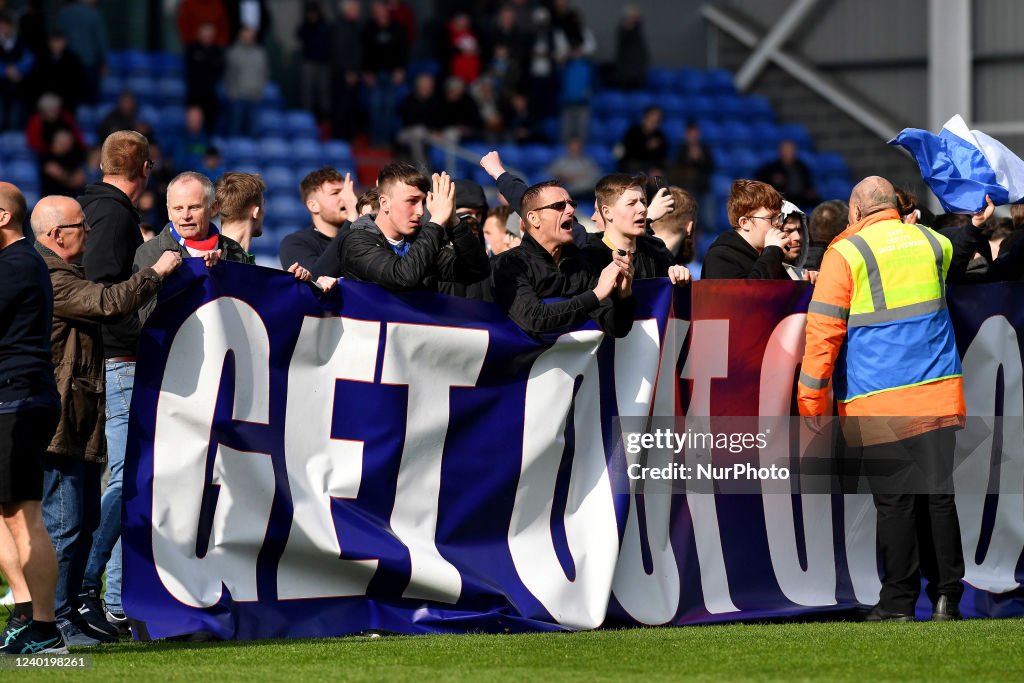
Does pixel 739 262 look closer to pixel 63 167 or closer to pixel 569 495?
pixel 569 495

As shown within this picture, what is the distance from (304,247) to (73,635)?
8.28 feet

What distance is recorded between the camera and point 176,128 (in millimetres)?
17516

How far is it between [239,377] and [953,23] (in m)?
17.3

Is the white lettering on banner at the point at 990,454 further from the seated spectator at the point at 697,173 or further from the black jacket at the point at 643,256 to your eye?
the seated spectator at the point at 697,173

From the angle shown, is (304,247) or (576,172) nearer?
(304,247)

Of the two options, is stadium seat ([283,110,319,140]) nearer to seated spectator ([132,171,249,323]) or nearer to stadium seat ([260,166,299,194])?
stadium seat ([260,166,299,194])

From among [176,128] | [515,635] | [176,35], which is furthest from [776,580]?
[176,35]

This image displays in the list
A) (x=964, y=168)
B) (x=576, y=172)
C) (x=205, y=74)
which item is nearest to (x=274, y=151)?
(x=205, y=74)

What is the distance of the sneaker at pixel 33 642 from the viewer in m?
5.76

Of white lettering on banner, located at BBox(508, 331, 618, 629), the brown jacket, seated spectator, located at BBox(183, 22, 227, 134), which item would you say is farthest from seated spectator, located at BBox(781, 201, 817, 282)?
seated spectator, located at BBox(183, 22, 227, 134)

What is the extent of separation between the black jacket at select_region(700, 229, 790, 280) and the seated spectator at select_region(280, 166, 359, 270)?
186 centimetres

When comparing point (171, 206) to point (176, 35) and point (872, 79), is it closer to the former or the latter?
point (176, 35)

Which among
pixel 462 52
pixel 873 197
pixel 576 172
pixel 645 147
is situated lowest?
pixel 873 197

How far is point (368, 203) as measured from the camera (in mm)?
8055
